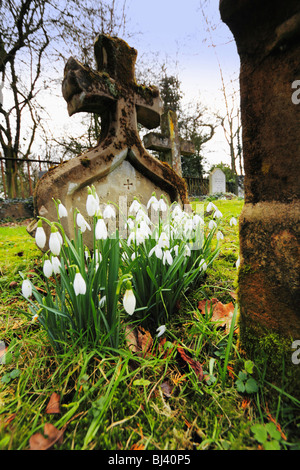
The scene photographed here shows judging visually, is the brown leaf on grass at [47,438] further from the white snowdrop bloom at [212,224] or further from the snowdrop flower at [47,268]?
the white snowdrop bloom at [212,224]

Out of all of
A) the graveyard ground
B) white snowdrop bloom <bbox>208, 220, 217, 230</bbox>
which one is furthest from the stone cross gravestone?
the graveyard ground

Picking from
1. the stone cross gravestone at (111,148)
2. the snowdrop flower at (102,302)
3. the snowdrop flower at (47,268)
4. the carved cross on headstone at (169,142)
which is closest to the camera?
the snowdrop flower at (47,268)

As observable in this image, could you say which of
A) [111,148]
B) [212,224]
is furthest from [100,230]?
[111,148]

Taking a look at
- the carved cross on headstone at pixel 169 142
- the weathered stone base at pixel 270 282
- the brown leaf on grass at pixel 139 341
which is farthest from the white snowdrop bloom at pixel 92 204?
the carved cross on headstone at pixel 169 142

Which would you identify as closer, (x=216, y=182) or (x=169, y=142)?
(x=169, y=142)

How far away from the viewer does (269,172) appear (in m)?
1.15

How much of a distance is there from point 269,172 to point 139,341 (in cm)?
117

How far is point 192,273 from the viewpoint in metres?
1.89

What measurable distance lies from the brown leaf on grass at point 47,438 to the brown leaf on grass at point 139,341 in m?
0.48

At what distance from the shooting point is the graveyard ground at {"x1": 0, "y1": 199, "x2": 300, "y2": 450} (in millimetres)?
901

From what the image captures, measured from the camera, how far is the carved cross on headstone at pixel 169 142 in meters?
5.20

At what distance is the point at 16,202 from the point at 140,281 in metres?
8.31

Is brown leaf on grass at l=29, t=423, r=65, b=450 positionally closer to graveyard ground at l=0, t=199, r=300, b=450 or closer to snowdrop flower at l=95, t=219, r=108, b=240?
graveyard ground at l=0, t=199, r=300, b=450

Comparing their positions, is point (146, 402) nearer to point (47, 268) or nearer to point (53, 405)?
point (53, 405)
